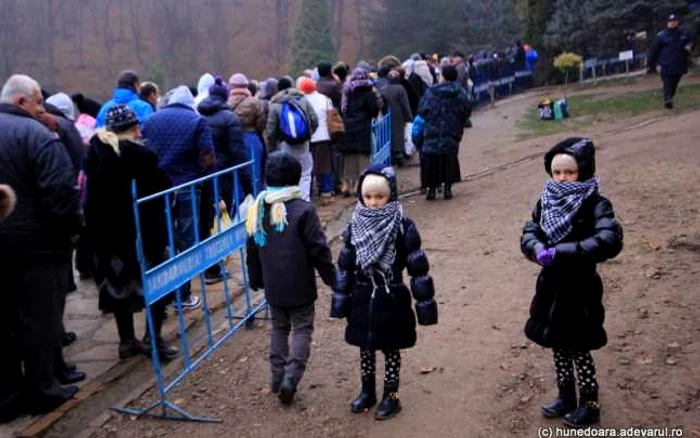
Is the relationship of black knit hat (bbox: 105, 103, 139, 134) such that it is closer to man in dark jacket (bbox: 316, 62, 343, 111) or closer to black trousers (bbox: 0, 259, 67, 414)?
black trousers (bbox: 0, 259, 67, 414)

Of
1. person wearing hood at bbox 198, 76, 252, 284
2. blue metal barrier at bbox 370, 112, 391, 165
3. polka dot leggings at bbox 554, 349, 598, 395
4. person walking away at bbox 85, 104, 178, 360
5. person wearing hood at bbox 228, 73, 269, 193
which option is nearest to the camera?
polka dot leggings at bbox 554, 349, 598, 395

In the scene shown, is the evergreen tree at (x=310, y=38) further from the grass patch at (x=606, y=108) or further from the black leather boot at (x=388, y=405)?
the black leather boot at (x=388, y=405)

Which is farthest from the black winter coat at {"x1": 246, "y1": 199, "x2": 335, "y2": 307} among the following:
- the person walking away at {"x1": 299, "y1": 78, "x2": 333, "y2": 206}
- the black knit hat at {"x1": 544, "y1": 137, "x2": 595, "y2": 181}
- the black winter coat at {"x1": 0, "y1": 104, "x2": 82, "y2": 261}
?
the person walking away at {"x1": 299, "y1": 78, "x2": 333, "y2": 206}

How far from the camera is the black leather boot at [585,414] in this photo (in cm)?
386

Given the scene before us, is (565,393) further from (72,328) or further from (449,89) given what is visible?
(449,89)

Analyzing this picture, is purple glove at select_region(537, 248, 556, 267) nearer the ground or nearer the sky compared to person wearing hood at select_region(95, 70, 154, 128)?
nearer the ground

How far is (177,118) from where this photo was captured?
6.34m

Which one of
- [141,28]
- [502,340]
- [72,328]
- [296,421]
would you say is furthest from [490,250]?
[141,28]

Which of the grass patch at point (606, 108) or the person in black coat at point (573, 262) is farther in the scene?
the grass patch at point (606, 108)

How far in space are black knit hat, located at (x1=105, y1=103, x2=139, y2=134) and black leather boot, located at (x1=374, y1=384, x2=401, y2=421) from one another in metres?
2.58

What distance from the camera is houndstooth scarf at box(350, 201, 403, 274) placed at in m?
4.05

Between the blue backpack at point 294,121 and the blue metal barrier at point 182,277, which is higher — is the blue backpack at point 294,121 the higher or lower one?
the higher one

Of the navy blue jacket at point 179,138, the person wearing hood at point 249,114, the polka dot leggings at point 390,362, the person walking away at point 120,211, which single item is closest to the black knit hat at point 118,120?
the person walking away at point 120,211

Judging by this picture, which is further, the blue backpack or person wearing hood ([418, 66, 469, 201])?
person wearing hood ([418, 66, 469, 201])
